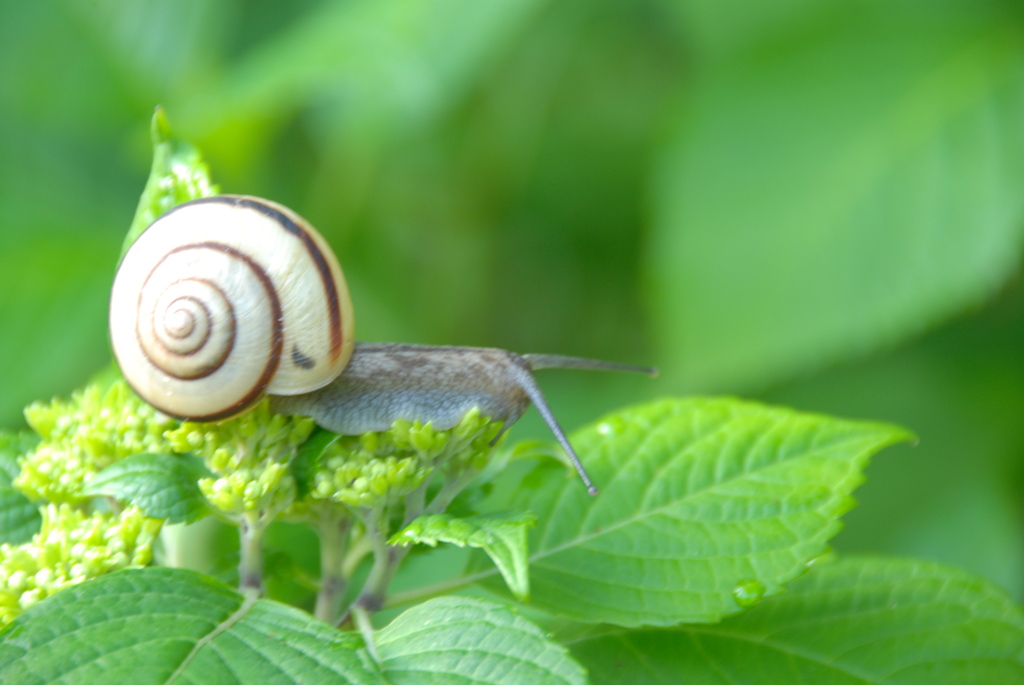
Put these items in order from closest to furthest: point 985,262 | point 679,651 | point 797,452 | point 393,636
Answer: point 393,636, point 679,651, point 797,452, point 985,262

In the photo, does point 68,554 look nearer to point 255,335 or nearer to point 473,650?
point 255,335

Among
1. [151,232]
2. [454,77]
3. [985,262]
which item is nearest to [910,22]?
[985,262]

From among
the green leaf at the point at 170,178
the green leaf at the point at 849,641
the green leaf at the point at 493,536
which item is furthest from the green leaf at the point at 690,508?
the green leaf at the point at 170,178

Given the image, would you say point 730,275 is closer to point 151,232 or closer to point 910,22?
point 910,22

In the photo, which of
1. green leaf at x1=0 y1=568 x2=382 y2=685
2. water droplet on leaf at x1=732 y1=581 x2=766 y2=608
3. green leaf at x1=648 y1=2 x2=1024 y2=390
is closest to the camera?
green leaf at x1=0 y1=568 x2=382 y2=685

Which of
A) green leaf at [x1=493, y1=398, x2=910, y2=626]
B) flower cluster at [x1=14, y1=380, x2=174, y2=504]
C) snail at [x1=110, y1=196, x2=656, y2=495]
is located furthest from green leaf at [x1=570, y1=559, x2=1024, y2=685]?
flower cluster at [x1=14, y1=380, x2=174, y2=504]

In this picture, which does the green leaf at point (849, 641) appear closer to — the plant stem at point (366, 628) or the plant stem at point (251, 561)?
the plant stem at point (366, 628)

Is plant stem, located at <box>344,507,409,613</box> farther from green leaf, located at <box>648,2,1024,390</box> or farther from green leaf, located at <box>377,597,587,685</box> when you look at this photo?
green leaf, located at <box>648,2,1024,390</box>

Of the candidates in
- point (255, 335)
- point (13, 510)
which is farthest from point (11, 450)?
point (255, 335)
